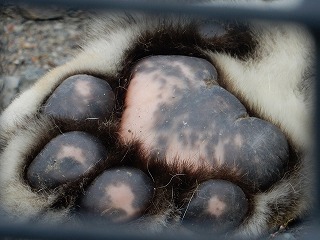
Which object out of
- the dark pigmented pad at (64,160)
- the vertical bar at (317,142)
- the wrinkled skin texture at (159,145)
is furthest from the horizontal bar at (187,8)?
the dark pigmented pad at (64,160)

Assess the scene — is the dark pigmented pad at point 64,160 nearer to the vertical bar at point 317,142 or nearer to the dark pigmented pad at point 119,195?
the dark pigmented pad at point 119,195

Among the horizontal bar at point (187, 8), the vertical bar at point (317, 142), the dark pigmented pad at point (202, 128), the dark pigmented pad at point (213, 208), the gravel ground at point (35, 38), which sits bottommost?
the gravel ground at point (35, 38)

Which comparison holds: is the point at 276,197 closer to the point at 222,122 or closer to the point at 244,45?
the point at 222,122

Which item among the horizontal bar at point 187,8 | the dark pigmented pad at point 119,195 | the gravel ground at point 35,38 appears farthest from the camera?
the gravel ground at point 35,38

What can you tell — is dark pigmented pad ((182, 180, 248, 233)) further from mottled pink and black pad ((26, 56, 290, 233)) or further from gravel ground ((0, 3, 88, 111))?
gravel ground ((0, 3, 88, 111))

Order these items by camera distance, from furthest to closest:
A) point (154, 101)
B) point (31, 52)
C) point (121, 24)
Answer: point (31, 52) < point (121, 24) < point (154, 101)

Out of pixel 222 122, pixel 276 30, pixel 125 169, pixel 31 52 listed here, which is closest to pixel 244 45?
pixel 276 30
